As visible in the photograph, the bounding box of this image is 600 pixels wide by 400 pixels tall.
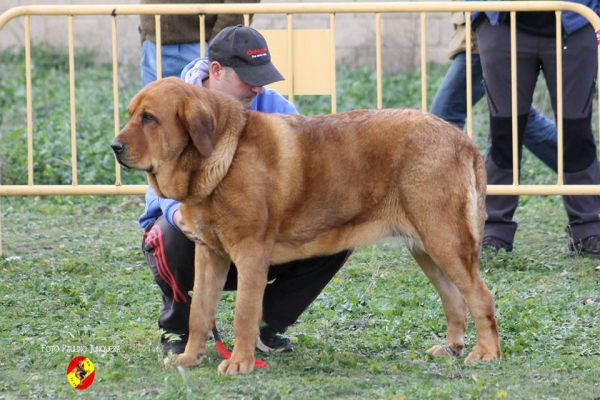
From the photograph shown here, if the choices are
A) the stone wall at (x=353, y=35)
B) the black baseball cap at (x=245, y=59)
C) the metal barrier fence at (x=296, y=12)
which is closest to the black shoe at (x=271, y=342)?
the black baseball cap at (x=245, y=59)

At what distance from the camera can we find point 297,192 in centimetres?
427

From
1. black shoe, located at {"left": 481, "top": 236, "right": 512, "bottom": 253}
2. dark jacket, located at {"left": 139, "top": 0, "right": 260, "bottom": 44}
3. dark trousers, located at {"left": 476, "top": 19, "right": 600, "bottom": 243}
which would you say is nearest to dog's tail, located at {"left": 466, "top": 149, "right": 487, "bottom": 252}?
dark trousers, located at {"left": 476, "top": 19, "right": 600, "bottom": 243}

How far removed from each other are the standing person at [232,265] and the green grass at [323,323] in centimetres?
17

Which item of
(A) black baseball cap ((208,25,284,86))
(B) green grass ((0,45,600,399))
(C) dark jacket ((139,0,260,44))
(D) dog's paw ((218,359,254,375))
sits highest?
(C) dark jacket ((139,0,260,44))

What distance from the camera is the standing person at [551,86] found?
6617mm

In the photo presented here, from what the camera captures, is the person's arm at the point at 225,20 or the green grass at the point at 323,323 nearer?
the green grass at the point at 323,323

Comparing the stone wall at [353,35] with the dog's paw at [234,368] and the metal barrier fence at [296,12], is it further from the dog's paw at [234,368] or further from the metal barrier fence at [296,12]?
the dog's paw at [234,368]

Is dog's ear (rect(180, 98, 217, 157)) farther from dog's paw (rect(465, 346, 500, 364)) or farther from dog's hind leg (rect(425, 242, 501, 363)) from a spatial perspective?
dog's paw (rect(465, 346, 500, 364))

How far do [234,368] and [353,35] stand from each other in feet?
32.1

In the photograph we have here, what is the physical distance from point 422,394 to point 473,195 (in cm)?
101

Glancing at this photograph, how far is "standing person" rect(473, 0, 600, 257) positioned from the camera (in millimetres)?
6617

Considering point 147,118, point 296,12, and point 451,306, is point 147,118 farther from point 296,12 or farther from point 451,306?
point 296,12

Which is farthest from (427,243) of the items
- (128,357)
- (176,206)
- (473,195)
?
(128,357)

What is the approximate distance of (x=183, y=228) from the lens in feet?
14.3
